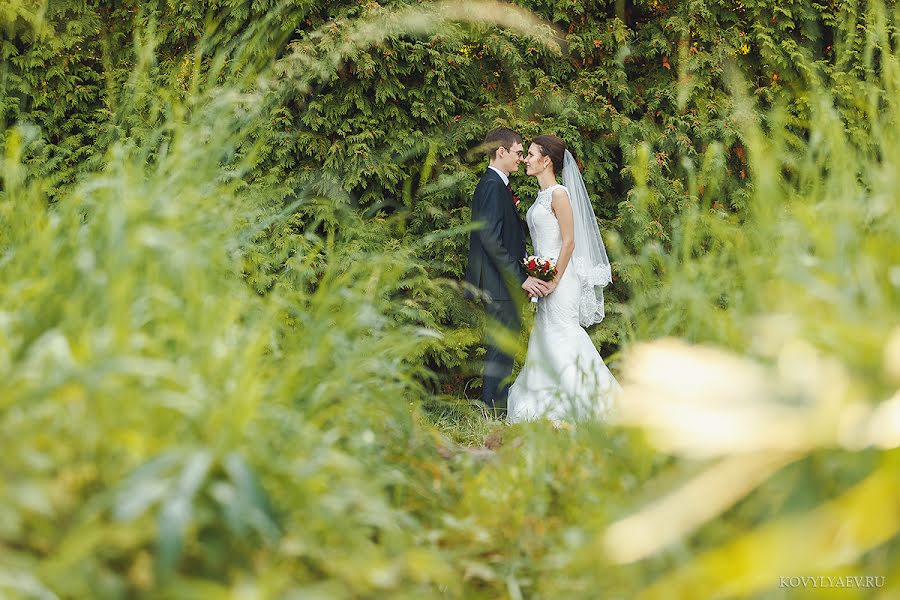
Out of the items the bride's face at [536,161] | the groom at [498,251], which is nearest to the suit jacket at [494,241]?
the groom at [498,251]

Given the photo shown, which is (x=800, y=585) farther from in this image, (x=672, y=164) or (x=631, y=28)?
(x=631, y=28)

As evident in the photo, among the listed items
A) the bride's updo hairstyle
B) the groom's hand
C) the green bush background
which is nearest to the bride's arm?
the groom's hand

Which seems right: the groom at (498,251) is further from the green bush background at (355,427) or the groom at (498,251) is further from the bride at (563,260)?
the green bush background at (355,427)

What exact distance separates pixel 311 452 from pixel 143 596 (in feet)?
1.32

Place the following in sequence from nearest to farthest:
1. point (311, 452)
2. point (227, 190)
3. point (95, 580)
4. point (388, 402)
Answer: point (95, 580), point (311, 452), point (388, 402), point (227, 190)

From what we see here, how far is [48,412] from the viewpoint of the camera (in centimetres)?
145

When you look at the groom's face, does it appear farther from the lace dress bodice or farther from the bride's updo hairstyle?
the lace dress bodice

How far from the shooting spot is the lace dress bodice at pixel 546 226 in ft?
20.8

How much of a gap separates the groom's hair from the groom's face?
24 millimetres

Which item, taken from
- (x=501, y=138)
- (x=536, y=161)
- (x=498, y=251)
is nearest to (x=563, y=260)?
(x=498, y=251)

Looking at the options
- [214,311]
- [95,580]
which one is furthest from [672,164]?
[95,580]

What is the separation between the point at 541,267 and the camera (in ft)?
20.5

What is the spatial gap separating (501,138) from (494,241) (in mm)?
798

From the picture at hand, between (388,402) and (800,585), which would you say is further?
(388,402)
